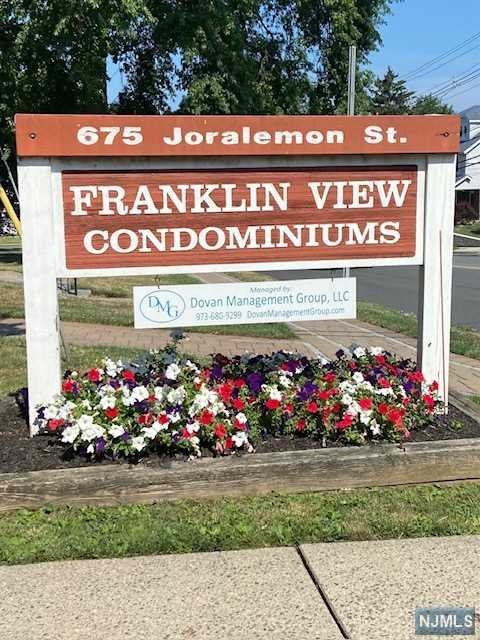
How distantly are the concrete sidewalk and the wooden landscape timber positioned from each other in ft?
1.64

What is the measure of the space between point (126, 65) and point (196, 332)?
1756 centimetres

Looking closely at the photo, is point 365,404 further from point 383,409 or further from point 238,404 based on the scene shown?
point 238,404

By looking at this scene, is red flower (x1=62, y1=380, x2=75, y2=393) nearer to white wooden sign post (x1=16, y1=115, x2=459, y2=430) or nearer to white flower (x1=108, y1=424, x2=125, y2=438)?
white wooden sign post (x1=16, y1=115, x2=459, y2=430)

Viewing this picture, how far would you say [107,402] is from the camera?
12.9 feet

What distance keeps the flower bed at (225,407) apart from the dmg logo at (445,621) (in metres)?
1.30

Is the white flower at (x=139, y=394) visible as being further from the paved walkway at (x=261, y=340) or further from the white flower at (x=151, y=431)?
the paved walkway at (x=261, y=340)

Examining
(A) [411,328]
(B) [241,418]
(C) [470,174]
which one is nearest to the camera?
(B) [241,418]

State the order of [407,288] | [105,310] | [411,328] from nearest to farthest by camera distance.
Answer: [411,328] → [105,310] → [407,288]

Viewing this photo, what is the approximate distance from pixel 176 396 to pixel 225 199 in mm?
1208

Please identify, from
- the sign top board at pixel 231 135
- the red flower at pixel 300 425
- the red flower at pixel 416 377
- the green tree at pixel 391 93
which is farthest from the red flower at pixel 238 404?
the green tree at pixel 391 93

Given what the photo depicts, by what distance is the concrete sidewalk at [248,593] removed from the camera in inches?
104

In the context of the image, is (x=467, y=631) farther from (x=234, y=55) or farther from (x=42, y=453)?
(x=234, y=55)

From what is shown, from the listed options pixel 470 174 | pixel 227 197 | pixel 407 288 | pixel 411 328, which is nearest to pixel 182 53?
pixel 407 288

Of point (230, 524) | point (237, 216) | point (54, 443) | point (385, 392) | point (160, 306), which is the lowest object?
point (230, 524)
